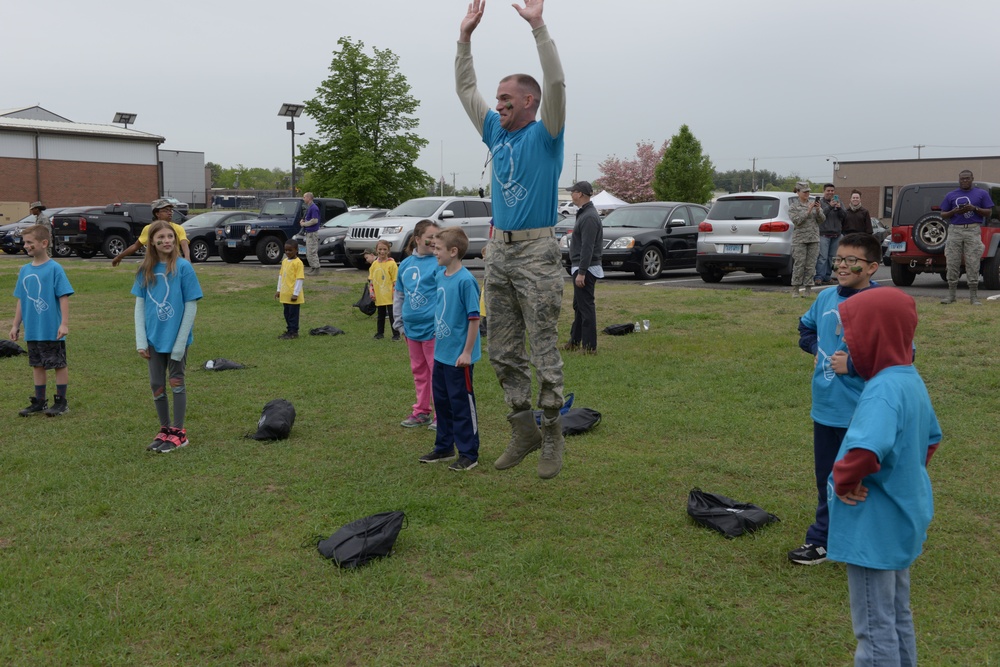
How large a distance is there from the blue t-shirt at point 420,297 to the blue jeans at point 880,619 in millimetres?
4195

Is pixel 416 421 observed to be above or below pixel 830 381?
below

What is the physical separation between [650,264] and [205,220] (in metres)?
15.2

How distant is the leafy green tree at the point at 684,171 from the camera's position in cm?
5219

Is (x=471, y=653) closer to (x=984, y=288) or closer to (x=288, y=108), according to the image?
(x=984, y=288)

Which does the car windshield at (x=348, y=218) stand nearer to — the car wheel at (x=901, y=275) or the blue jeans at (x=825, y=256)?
the blue jeans at (x=825, y=256)

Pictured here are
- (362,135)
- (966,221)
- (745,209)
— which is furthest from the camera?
(362,135)

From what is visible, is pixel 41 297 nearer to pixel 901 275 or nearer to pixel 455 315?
pixel 455 315

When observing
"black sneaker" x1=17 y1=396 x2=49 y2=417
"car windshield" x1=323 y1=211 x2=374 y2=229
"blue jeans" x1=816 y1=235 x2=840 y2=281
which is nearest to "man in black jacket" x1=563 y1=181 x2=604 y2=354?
"black sneaker" x1=17 y1=396 x2=49 y2=417

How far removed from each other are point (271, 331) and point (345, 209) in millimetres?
15342

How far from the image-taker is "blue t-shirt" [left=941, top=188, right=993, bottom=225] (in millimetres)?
12641

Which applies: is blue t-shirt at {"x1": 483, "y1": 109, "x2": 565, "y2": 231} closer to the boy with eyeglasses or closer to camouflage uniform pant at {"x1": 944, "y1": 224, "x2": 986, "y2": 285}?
the boy with eyeglasses

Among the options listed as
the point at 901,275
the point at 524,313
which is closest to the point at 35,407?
the point at 524,313

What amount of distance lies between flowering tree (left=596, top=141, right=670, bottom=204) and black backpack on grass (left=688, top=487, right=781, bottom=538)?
232ft

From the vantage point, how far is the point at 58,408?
7504 mm
